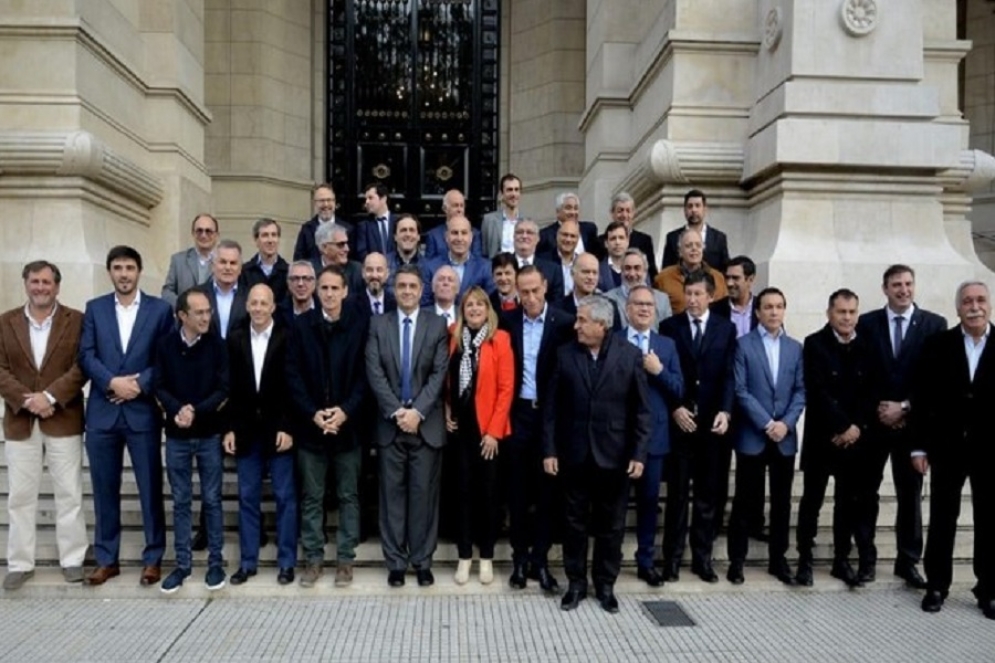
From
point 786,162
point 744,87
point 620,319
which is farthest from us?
point 744,87

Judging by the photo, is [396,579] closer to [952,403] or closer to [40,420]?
[40,420]

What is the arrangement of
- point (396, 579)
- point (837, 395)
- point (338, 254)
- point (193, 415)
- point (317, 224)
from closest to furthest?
point (193, 415), point (396, 579), point (837, 395), point (338, 254), point (317, 224)

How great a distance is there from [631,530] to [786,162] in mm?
3921

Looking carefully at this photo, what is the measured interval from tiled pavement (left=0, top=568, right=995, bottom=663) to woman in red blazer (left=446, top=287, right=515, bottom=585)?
15.1 inches

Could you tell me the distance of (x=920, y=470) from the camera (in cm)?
635

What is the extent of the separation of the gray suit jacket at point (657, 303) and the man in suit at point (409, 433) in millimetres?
1421

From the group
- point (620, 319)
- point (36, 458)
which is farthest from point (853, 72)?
point (36, 458)

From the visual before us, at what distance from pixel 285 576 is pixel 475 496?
1.44 metres

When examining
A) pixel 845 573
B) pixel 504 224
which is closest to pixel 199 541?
pixel 504 224

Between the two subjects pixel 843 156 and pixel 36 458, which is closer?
pixel 36 458

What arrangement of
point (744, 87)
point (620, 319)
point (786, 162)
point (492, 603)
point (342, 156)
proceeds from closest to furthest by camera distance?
point (492, 603) → point (620, 319) → point (786, 162) → point (744, 87) → point (342, 156)

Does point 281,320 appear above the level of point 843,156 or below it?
below

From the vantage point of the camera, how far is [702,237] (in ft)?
26.7

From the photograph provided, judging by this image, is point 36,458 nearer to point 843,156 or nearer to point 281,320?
point 281,320
